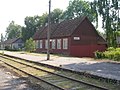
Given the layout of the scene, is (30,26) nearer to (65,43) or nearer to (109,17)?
(65,43)

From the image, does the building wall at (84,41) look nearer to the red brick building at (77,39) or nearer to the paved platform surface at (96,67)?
the red brick building at (77,39)

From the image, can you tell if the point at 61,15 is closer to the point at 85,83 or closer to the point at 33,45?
the point at 33,45

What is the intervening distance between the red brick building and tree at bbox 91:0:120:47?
35.2ft

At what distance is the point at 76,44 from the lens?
4972 centimetres

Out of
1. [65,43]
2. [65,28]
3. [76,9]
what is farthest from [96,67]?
[76,9]

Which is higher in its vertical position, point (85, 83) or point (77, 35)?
point (77, 35)

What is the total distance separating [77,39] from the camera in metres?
49.9

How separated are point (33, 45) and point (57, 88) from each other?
156 ft

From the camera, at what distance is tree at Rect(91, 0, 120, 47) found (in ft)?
110

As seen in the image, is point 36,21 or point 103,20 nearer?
point 103,20

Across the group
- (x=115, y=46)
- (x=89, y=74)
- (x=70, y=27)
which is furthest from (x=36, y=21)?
(x=89, y=74)

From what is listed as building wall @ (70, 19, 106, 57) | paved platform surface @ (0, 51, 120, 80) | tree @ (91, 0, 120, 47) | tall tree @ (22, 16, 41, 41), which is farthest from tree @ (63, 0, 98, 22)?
paved platform surface @ (0, 51, 120, 80)

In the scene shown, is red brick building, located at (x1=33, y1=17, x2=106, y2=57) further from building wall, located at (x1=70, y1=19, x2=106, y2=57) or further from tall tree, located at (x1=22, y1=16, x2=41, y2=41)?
tall tree, located at (x1=22, y1=16, x2=41, y2=41)

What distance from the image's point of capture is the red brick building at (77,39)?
4565cm
